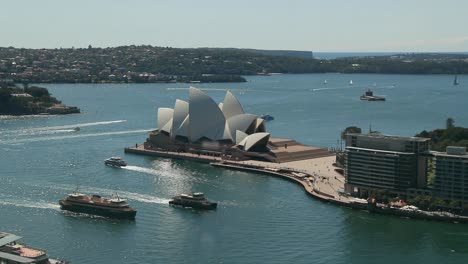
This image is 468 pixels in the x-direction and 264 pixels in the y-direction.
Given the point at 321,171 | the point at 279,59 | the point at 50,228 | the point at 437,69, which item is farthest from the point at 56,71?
the point at 50,228

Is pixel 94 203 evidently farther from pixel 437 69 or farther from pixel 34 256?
pixel 437 69

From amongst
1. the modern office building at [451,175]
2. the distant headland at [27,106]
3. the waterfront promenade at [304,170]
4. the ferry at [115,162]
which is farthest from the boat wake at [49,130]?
the modern office building at [451,175]

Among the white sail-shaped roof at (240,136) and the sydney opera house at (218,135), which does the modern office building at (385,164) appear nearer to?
the sydney opera house at (218,135)

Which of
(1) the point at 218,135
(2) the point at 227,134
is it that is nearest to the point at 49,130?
(1) the point at 218,135

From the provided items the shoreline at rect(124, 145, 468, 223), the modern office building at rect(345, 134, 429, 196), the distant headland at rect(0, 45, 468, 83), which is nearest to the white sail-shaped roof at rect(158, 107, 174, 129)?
the shoreline at rect(124, 145, 468, 223)

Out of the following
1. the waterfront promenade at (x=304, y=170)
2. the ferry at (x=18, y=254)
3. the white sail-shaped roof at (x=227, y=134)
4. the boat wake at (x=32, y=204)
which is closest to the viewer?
the ferry at (x=18, y=254)

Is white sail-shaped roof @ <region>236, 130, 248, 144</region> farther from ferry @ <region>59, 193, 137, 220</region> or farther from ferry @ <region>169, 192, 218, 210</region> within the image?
ferry @ <region>59, 193, 137, 220</region>
